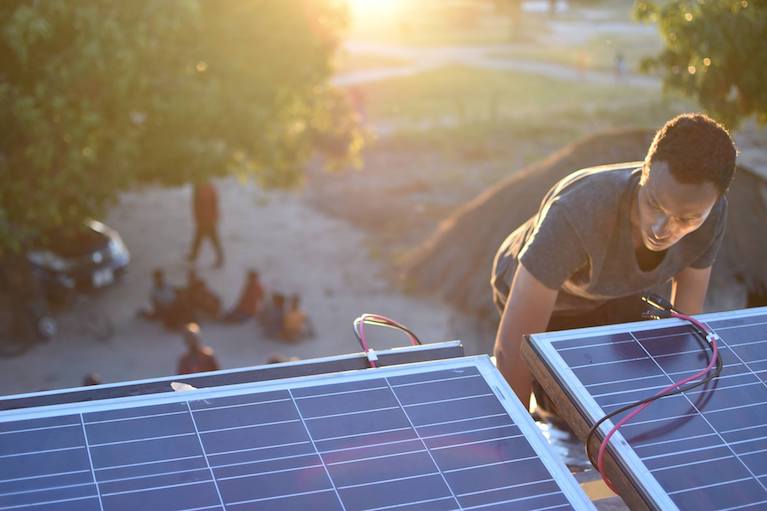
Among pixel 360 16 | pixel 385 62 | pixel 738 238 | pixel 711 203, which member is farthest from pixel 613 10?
pixel 711 203

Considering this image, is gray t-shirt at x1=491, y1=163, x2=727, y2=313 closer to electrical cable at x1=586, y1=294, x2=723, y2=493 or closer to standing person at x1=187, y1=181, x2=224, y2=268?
electrical cable at x1=586, y1=294, x2=723, y2=493

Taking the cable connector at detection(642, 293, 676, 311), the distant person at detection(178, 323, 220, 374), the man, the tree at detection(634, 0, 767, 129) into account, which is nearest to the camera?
the man

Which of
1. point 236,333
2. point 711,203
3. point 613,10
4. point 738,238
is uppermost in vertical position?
point 711,203

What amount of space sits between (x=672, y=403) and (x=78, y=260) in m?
15.5

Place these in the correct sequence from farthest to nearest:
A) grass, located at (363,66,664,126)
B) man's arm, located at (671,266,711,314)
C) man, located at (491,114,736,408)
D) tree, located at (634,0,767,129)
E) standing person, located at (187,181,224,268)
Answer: grass, located at (363,66,664,126) < standing person, located at (187,181,224,268) < tree, located at (634,0,767,129) < man's arm, located at (671,266,711,314) < man, located at (491,114,736,408)

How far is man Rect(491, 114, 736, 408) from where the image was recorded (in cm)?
383

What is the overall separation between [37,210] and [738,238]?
1039 centimetres

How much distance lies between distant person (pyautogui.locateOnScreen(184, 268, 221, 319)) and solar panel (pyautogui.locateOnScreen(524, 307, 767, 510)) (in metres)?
13.6

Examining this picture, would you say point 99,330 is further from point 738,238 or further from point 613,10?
point 613,10

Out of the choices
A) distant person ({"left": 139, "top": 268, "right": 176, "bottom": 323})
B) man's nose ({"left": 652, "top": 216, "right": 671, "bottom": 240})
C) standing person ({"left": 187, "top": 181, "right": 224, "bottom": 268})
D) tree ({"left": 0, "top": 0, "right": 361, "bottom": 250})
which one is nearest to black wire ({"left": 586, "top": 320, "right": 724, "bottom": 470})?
man's nose ({"left": 652, "top": 216, "right": 671, "bottom": 240})

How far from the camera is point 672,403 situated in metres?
3.45

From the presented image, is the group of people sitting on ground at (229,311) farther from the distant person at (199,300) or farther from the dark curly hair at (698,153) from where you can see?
the dark curly hair at (698,153)

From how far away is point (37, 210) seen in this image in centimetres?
1323

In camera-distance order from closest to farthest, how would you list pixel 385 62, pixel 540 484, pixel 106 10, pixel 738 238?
pixel 540 484 < pixel 106 10 < pixel 738 238 < pixel 385 62
